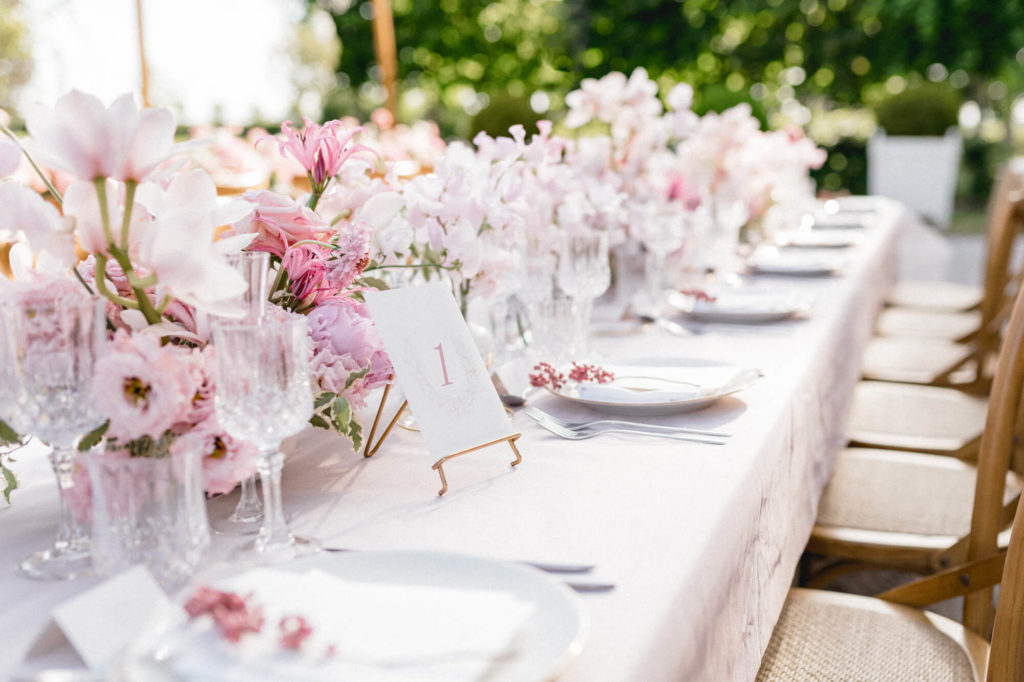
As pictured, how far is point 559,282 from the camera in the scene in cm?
171

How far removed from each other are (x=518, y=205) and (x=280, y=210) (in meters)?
0.53

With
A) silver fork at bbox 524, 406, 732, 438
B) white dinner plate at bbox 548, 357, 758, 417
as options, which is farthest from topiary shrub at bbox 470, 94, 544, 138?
silver fork at bbox 524, 406, 732, 438

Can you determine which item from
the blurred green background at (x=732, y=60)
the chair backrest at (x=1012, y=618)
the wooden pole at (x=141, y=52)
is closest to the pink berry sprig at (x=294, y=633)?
the chair backrest at (x=1012, y=618)

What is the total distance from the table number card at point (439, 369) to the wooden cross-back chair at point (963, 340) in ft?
6.96

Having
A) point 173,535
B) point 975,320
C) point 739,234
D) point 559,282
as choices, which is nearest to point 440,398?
point 173,535

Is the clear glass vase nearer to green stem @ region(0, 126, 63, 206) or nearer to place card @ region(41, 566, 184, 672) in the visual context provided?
place card @ region(41, 566, 184, 672)

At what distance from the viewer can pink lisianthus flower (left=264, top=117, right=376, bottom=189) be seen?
1117 mm

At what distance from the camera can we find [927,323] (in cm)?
373

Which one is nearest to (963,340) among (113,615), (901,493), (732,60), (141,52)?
(901,493)

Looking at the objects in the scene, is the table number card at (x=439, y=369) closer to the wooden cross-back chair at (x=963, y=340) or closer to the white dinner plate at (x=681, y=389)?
the white dinner plate at (x=681, y=389)

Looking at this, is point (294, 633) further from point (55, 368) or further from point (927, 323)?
point (927, 323)

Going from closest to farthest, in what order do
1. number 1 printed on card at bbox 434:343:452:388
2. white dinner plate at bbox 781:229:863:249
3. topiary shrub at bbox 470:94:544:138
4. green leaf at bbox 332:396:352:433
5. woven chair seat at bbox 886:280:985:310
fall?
green leaf at bbox 332:396:352:433
number 1 printed on card at bbox 434:343:452:388
white dinner plate at bbox 781:229:863:249
woven chair seat at bbox 886:280:985:310
topiary shrub at bbox 470:94:544:138

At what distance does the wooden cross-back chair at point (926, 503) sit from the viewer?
149cm

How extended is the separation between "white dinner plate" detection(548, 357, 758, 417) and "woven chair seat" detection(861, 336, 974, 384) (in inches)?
56.9
